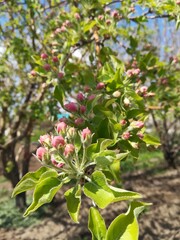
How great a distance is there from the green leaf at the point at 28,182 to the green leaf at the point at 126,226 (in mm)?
256

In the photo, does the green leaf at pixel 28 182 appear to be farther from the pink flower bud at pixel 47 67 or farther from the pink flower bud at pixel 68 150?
the pink flower bud at pixel 47 67

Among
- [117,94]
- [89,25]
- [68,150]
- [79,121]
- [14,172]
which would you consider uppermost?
[89,25]

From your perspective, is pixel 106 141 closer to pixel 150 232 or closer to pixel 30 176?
pixel 30 176

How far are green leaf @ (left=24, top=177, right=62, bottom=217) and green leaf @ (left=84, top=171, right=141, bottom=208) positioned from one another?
0.29 ft

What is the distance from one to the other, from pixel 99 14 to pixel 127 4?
0.72 feet

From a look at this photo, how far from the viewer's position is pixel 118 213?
4.47m

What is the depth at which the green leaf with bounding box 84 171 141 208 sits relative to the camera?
836 millimetres

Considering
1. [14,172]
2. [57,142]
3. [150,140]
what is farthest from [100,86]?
[14,172]

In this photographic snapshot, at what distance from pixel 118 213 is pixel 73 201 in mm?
3700

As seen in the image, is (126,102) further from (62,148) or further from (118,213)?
(118,213)

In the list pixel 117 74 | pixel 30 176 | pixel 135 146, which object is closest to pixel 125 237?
pixel 30 176

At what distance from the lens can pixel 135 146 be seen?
1.22 m

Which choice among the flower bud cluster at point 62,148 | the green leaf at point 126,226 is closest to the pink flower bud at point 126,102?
the flower bud cluster at point 62,148

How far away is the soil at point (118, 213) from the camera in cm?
390
